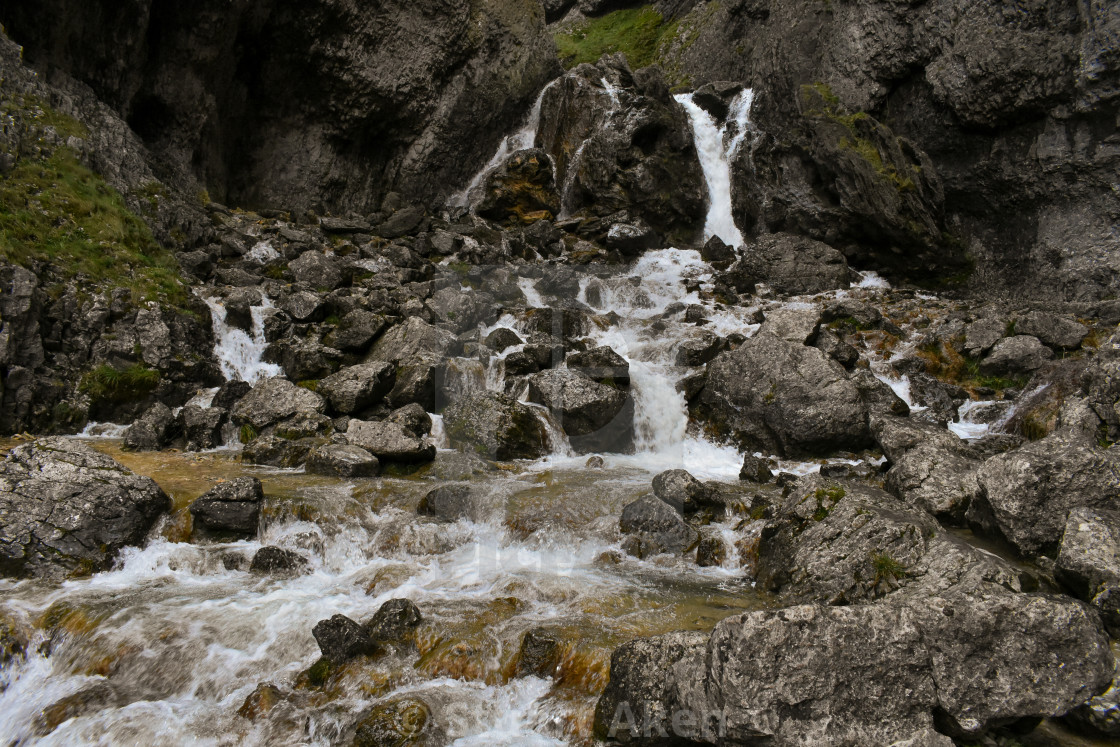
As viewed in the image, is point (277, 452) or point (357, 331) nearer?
point (277, 452)

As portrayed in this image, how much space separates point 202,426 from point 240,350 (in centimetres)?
341

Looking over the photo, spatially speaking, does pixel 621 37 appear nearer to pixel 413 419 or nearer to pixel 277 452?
pixel 413 419

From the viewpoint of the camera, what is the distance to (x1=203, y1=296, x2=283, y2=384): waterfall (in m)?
14.9

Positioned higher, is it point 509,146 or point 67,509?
point 509,146

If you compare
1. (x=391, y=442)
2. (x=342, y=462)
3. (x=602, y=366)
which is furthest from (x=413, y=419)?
(x=602, y=366)

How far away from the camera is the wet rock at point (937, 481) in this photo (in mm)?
8305

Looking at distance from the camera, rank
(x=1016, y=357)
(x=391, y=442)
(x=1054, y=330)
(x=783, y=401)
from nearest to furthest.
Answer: (x=391, y=442) → (x=783, y=401) → (x=1016, y=357) → (x=1054, y=330)

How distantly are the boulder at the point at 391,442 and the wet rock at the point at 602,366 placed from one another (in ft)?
14.0

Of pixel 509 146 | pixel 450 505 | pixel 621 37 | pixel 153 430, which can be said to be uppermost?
pixel 621 37

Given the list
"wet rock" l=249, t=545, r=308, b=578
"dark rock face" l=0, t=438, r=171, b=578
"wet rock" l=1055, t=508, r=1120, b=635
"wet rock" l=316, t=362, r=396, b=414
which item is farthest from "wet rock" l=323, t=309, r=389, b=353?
"wet rock" l=1055, t=508, r=1120, b=635

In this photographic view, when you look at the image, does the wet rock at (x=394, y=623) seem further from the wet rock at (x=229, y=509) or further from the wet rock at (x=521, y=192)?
the wet rock at (x=521, y=192)

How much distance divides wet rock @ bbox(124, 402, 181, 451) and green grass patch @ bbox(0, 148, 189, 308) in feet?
10.9

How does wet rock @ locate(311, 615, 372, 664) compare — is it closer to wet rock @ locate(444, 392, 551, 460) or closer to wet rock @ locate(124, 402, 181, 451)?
wet rock @ locate(444, 392, 551, 460)

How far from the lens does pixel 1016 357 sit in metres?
14.2
